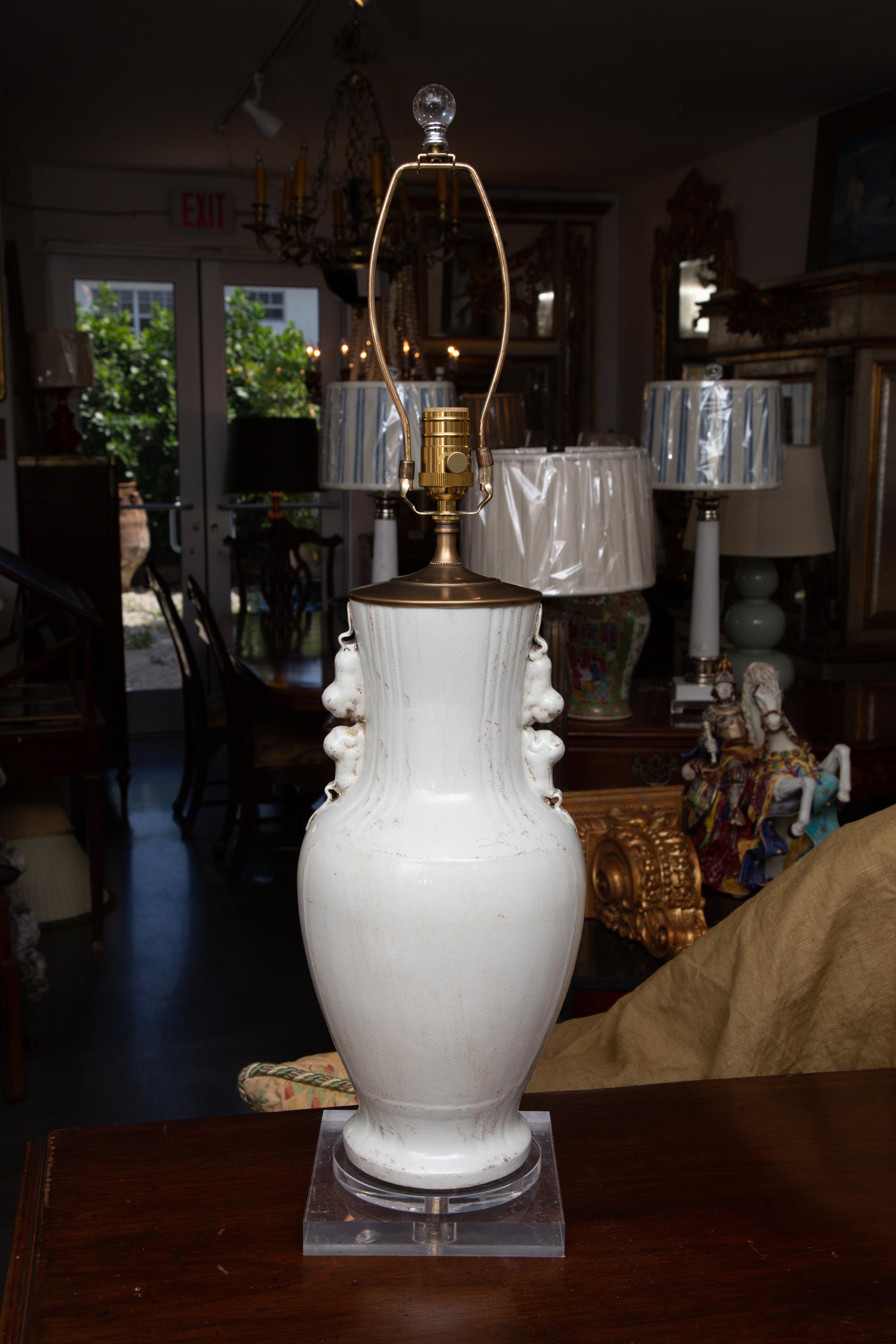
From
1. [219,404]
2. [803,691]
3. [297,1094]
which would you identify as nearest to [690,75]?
[803,691]

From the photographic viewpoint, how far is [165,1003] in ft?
10.8

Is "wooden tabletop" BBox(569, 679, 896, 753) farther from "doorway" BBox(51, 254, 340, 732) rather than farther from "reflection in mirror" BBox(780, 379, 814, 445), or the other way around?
"doorway" BBox(51, 254, 340, 732)

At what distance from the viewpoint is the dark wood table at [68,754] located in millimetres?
3404

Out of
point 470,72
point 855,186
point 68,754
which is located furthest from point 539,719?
point 855,186

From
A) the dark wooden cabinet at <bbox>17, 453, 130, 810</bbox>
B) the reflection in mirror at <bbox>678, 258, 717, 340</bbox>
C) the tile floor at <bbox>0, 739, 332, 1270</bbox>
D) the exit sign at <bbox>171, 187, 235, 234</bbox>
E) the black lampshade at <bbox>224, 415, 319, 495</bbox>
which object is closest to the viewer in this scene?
the tile floor at <bbox>0, 739, 332, 1270</bbox>

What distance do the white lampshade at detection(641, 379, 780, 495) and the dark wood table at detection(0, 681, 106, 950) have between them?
174cm

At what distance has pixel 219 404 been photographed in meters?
6.52

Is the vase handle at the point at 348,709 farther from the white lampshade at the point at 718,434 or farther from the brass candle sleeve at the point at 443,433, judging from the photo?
the white lampshade at the point at 718,434

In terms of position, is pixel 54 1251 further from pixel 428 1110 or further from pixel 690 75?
pixel 690 75

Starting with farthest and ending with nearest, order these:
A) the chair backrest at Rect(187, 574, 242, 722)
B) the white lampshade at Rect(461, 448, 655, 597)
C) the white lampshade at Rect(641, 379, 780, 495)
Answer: the chair backrest at Rect(187, 574, 242, 722) → the white lampshade at Rect(641, 379, 780, 495) → the white lampshade at Rect(461, 448, 655, 597)

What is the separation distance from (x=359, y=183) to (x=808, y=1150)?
12.1 ft

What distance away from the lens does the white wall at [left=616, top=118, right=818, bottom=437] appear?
17.1 ft

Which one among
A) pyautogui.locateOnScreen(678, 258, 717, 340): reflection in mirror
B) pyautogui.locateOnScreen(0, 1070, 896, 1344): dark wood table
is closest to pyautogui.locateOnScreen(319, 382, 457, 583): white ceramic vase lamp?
pyautogui.locateOnScreen(0, 1070, 896, 1344): dark wood table

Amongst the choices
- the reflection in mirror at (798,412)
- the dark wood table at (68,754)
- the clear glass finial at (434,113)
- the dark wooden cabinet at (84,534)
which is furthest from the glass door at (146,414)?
the clear glass finial at (434,113)
